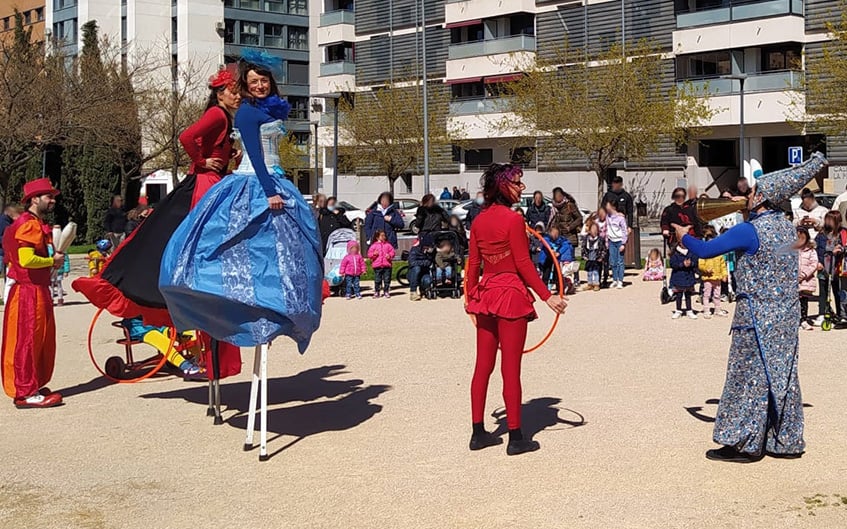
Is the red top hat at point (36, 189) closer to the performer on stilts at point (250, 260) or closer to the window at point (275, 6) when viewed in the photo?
the performer on stilts at point (250, 260)

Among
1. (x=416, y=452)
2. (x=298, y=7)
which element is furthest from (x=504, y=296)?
(x=298, y=7)

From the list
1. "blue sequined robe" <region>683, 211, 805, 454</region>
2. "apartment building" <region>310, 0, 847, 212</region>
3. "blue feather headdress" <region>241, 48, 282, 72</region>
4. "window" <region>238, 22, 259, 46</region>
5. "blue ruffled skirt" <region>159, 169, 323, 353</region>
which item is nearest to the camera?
"blue sequined robe" <region>683, 211, 805, 454</region>

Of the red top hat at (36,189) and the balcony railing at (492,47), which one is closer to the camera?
the red top hat at (36,189)

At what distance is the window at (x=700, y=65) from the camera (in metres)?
52.1

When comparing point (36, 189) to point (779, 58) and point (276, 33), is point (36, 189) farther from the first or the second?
point (276, 33)

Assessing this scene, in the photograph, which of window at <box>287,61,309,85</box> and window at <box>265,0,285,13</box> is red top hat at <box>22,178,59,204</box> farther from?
window at <box>265,0,285,13</box>

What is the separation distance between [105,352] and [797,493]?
29.5 feet

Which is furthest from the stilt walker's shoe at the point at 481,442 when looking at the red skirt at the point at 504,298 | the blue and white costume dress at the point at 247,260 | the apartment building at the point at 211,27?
the apartment building at the point at 211,27

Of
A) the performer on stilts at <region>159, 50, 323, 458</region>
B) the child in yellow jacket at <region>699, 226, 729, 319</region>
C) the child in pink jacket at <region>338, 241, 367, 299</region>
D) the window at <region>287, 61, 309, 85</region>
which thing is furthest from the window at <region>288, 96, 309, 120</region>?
the performer on stilts at <region>159, 50, 323, 458</region>

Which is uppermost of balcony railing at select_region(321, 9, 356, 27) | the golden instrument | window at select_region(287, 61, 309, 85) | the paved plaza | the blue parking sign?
balcony railing at select_region(321, 9, 356, 27)

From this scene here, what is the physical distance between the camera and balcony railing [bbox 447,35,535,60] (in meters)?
58.4

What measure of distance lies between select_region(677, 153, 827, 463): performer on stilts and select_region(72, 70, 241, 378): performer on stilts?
12.0 ft

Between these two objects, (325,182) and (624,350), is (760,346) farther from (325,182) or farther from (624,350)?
(325,182)

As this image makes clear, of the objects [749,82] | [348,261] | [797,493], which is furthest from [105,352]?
[749,82]
